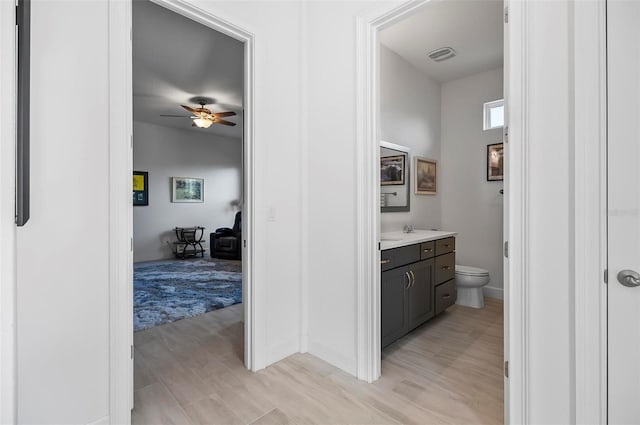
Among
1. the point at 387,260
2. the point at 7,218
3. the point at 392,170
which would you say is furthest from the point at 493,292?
the point at 7,218

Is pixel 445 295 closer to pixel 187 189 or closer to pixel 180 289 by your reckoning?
pixel 180 289

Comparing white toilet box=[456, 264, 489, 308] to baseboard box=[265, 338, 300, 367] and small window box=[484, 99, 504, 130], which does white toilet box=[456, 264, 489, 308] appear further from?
baseboard box=[265, 338, 300, 367]

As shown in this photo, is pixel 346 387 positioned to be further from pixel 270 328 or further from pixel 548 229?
pixel 548 229

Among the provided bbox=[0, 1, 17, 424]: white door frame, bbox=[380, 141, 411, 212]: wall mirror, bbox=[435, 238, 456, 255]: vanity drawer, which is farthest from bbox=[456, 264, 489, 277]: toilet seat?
bbox=[0, 1, 17, 424]: white door frame

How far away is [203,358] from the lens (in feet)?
7.74

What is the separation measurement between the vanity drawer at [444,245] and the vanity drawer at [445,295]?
1.09 feet

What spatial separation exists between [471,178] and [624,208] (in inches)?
118

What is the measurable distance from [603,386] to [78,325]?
228cm

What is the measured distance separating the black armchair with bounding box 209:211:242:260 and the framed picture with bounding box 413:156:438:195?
13.4 feet

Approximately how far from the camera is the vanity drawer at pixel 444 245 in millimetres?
3049

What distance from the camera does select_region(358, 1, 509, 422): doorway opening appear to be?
206cm

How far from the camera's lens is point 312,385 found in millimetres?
1995

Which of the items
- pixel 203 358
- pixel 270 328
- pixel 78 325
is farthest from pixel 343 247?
pixel 78 325

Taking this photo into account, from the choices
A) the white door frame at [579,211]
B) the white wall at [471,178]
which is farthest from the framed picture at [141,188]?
the white door frame at [579,211]
